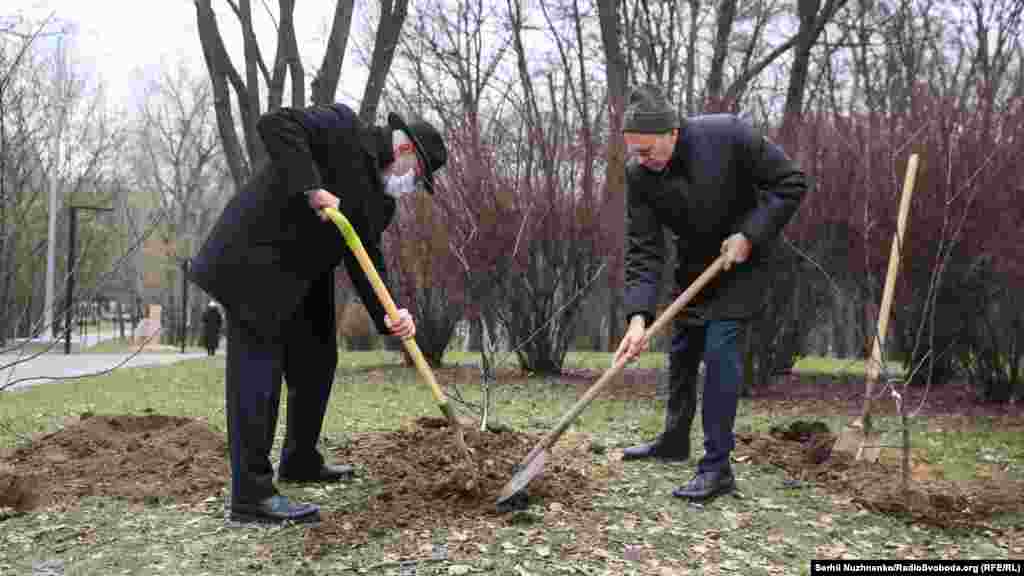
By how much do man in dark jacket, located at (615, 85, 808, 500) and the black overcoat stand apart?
1.20m

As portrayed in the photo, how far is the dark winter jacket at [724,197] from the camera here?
147 inches

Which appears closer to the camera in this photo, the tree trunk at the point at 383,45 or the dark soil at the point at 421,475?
the dark soil at the point at 421,475

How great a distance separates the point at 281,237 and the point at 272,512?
1067 mm

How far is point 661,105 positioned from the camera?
365 centimetres

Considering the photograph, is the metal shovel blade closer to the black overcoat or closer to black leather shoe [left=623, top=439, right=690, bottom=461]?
black leather shoe [left=623, top=439, right=690, bottom=461]

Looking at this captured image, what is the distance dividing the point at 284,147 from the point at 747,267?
6.73ft

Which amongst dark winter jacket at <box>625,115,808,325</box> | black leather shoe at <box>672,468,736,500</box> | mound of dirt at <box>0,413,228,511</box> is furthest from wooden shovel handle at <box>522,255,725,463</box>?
mound of dirt at <box>0,413,228,511</box>

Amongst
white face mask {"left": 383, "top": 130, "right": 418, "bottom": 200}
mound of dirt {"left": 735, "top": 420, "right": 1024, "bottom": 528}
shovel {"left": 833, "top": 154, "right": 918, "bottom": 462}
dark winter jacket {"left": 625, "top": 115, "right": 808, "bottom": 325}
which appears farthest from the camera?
shovel {"left": 833, "top": 154, "right": 918, "bottom": 462}

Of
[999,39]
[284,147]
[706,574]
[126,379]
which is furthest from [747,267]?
[999,39]

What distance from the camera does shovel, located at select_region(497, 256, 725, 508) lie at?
3484mm

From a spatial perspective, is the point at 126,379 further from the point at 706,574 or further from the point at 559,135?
the point at 706,574

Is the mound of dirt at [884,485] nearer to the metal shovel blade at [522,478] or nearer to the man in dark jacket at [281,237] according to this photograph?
the metal shovel blade at [522,478]

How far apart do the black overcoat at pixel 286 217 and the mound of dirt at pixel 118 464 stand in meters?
1.07

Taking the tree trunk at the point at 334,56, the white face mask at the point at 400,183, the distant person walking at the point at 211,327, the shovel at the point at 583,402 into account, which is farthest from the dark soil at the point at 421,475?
the distant person walking at the point at 211,327
